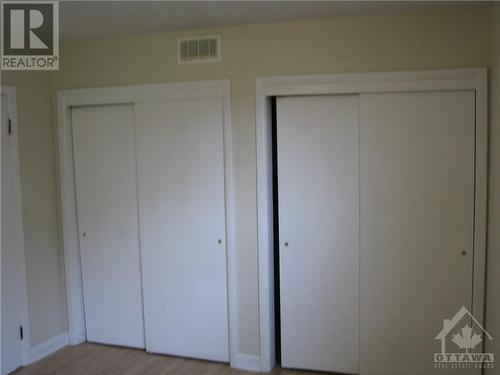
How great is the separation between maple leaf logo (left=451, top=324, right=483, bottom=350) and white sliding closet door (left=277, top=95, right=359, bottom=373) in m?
0.65

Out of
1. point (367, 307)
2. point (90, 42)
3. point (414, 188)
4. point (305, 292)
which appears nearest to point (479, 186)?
point (414, 188)

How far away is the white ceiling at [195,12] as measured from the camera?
2.66 metres

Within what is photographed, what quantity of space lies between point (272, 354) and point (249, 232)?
928 millimetres

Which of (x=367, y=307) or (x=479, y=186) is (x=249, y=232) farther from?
(x=479, y=186)

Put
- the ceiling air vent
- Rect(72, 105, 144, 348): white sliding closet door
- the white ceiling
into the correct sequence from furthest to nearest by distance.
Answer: Rect(72, 105, 144, 348): white sliding closet door, the ceiling air vent, the white ceiling

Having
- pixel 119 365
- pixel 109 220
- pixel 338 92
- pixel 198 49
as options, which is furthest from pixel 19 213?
pixel 338 92

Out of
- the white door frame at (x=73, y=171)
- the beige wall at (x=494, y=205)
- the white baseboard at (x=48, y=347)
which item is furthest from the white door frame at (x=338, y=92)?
the white baseboard at (x=48, y=347)

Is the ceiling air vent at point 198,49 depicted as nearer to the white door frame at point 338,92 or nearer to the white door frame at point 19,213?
the white door frame at point 338,92

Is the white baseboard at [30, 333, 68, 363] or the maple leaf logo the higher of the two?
the maple leaf logo

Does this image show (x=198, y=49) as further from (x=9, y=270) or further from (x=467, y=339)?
(x=467, y=339)

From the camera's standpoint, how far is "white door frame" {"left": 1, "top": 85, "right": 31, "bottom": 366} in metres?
3.30

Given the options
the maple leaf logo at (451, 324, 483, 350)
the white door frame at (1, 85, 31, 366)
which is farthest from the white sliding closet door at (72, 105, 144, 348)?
the maple leaf logo at (451, 324, 483, 350)

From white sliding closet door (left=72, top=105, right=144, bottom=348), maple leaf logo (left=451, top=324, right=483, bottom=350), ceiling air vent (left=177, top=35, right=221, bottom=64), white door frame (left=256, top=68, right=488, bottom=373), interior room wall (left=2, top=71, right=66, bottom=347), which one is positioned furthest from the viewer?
white sliding closet door (left=72, top=105, right=144, bottom=348)

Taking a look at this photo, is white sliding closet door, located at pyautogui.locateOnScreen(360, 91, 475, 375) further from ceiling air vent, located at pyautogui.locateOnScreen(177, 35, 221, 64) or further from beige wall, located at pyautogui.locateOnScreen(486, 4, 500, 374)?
ceiling air vent, located at pyautogui.locateOnScreen(177, 35, 221, 64)
